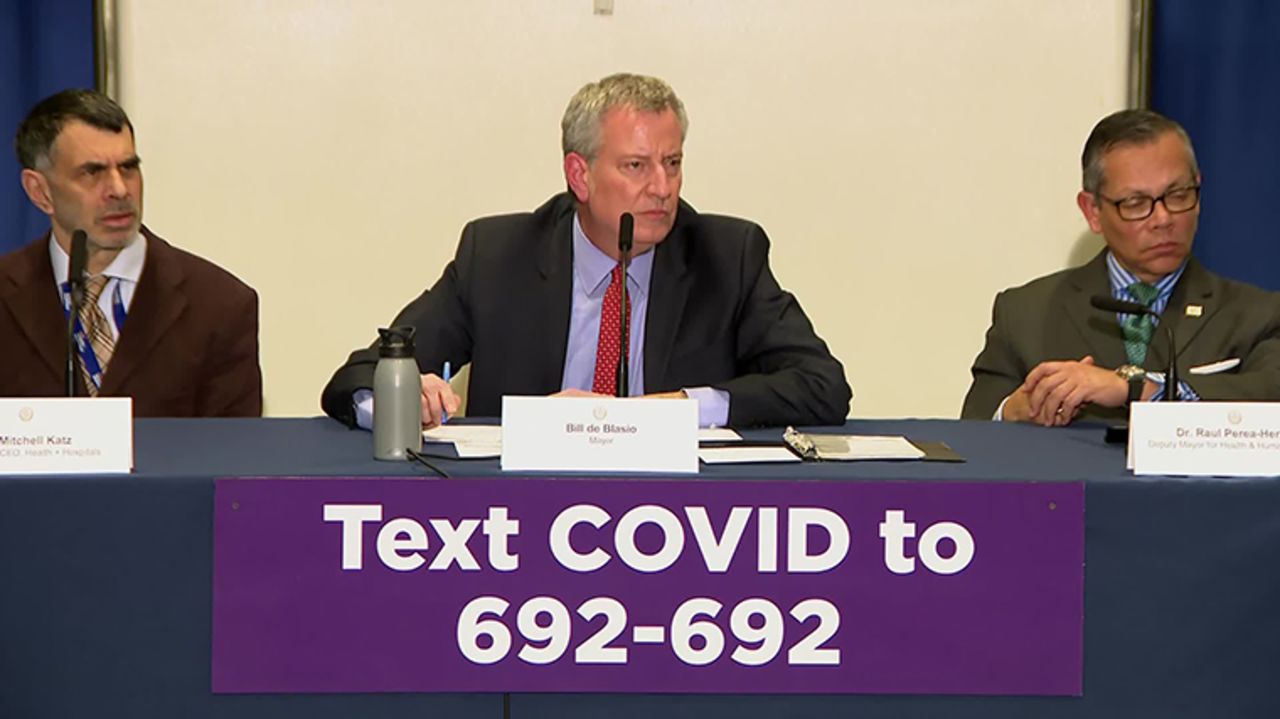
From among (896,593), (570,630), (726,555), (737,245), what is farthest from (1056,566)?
(737,245)

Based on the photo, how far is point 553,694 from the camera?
85.4 inches

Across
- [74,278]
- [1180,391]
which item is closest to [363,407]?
[74,278]

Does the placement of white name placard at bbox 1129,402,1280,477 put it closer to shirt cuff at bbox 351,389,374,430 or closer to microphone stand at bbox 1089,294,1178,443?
microphone stand at bbox 1089,294,1178,443

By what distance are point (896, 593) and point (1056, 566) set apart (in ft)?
0.75

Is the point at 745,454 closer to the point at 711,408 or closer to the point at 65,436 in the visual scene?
the point at 711,408

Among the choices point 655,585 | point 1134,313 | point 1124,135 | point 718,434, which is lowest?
point 655,585

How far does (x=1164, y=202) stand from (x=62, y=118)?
2.42m

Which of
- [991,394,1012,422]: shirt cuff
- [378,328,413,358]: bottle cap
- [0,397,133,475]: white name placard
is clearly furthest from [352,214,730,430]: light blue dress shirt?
[0,397,133,475]: white name placard

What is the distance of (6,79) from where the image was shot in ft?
13.0

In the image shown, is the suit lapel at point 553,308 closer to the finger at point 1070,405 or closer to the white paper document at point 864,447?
the white paper document at point 864,447

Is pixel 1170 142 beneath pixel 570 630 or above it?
above

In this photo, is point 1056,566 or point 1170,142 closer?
point 1056,566

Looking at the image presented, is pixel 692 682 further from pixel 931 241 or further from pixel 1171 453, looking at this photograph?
pixel 931 241

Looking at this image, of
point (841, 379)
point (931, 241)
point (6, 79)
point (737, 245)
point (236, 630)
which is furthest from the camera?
point (931, 241)
